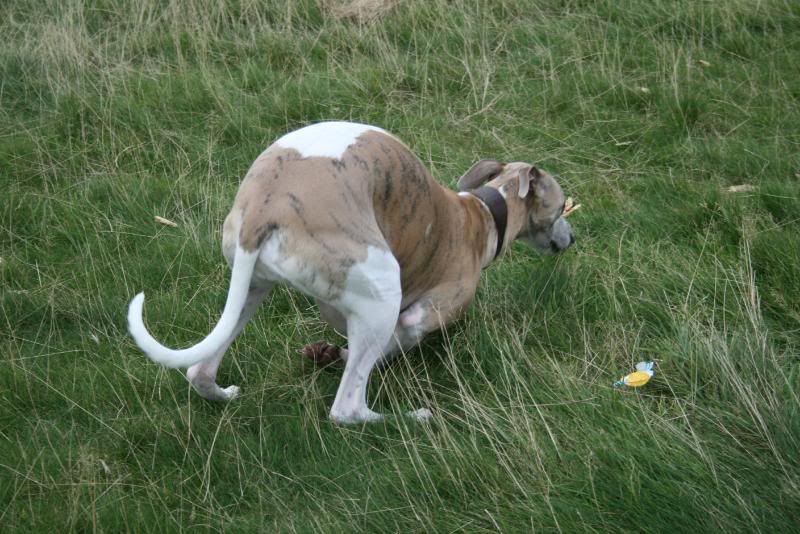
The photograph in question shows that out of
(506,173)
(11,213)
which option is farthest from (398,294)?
(11,213)

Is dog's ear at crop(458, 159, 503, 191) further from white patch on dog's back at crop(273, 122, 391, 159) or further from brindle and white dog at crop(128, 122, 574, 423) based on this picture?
white patch on dog's back at crop(273, 122, 391, 159)

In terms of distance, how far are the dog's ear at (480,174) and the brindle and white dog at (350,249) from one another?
14.8 inches

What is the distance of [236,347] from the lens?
4.59 m

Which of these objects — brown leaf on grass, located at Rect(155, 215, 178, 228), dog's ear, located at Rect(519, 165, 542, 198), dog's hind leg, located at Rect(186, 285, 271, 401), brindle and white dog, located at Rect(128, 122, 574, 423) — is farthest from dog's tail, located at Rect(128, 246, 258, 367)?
brown leaf on grass, located at Rect(155, 215, 178, 228)

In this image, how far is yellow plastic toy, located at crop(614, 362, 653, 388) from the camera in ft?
13.1

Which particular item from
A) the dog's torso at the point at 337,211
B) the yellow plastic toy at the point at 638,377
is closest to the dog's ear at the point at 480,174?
the dog's torso at the point at 337,211

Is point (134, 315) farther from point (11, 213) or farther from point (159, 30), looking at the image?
point (159, 30)

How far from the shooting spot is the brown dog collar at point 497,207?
4.88 meters

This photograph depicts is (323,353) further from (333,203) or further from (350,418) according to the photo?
(333,203)

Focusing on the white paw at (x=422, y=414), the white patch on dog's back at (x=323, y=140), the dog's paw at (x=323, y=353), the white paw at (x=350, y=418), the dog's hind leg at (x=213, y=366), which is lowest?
Answer: the dog's paw at (x=323, y=353)

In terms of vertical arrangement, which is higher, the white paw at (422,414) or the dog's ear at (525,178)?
the dog's ear at (525,178)

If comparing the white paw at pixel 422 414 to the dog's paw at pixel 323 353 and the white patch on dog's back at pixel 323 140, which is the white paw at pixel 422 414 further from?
the white patch on dog's back at pixel 323 140

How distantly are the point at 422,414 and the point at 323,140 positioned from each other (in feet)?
3.69

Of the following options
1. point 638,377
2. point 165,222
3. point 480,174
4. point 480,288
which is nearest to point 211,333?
point 638,377
